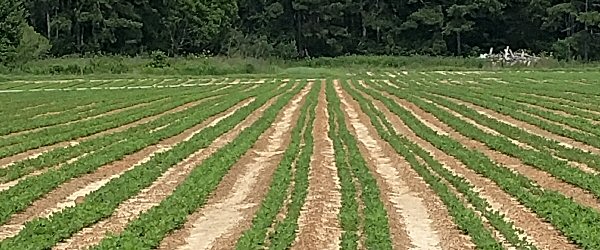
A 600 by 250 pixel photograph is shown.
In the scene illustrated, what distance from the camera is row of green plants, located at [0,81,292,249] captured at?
8.34 metres

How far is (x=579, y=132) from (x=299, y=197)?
28.6 feet

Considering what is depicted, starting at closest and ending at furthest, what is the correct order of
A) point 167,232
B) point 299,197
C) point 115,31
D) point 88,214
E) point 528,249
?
point 528,249 < point 167,232 < point 88,214 < point 299,197 < point 115,31

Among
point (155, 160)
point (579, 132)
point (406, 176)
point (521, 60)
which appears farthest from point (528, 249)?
point (521, 60)

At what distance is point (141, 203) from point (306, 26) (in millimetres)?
69940

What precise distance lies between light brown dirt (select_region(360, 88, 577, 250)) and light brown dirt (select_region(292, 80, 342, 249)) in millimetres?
1805

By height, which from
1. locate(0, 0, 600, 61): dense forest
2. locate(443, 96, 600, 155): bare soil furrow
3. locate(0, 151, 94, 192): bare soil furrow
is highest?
locate(0, 0, 600, 61): dense forest

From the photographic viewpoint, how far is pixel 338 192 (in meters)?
11.0

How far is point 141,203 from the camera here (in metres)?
10.3

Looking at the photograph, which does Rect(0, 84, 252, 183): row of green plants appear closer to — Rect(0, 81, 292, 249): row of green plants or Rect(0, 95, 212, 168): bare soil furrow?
Rect(0, 95, 212, 168): bare soil furrow

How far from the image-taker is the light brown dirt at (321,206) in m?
8.30

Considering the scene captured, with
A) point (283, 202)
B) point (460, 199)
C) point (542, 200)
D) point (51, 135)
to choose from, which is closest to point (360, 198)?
point (283, 202)

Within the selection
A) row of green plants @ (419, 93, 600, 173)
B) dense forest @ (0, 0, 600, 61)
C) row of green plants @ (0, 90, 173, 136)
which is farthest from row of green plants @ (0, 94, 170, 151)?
dense forest @ (0, 0, 600, 61)

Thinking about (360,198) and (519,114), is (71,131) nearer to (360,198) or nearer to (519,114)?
(360,198)

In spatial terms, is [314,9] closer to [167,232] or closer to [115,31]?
[115,31]
